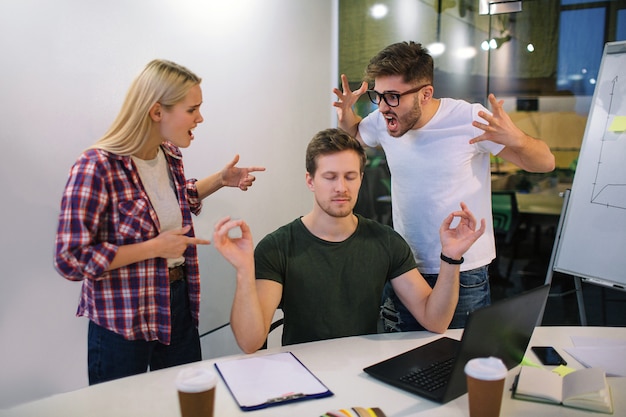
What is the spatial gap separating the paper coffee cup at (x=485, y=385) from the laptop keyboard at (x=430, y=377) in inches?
9.2

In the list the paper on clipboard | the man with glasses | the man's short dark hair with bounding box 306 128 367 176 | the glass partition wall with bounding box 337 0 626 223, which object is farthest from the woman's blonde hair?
the glass partition wall with bounding box 337 0 626 223

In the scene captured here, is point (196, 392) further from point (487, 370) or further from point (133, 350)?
point (133, 350)

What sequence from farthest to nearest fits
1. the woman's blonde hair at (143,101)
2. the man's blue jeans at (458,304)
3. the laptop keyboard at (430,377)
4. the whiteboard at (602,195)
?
1. the whiteboard at (602,195)
2. the man's blue jeans at (458,304)
3. the woman's blonde hair at (143,101)
4. the laptop keyboard at (430,377)

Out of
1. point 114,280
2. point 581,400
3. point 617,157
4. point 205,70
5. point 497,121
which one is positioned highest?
point 205,70

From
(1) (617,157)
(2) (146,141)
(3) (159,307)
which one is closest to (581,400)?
(3) (159,307)

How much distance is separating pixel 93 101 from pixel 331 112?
200 centimetres

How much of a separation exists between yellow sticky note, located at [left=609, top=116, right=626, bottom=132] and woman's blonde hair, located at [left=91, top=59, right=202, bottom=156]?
84.3 inches

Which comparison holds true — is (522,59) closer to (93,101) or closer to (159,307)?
(93,101)

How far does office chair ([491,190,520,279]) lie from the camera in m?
3.82

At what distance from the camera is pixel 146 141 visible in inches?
68.0

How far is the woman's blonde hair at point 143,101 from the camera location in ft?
5.54

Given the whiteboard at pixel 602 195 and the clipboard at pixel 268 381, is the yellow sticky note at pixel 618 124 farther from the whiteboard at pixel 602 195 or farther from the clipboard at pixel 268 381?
the clipboard at pixel 268 381

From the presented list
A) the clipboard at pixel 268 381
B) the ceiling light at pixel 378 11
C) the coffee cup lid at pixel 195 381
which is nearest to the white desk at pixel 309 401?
the clipboard at pixel 268 381

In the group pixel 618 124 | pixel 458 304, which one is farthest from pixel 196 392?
pixel 618 124
